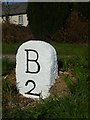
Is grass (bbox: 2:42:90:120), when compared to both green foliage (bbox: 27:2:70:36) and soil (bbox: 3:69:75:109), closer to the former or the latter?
soil (bbox: 3:69:75:109)

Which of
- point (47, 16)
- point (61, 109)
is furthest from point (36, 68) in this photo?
point (47, 16)

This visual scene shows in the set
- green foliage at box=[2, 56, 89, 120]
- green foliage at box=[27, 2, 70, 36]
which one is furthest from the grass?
green foliage at box=[27, 2, 70, 36]

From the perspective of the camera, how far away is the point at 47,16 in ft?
77.2

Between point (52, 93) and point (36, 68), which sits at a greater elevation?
point (36, 68)

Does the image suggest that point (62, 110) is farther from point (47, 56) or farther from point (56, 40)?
point (56, 40)

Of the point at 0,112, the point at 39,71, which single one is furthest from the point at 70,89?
the point at 0,112

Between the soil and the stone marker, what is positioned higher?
the stone marker

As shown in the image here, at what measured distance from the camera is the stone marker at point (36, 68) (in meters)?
7.26

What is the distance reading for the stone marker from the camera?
726cm

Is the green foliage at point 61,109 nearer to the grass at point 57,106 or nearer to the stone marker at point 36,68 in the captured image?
the grass at point 57,106

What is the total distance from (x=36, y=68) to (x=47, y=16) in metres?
16.4

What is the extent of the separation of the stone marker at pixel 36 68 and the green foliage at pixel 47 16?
623 inches

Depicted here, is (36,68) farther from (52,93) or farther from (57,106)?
(57,106)

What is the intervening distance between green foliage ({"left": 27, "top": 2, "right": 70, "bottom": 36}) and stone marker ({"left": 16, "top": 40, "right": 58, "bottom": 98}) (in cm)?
1583
